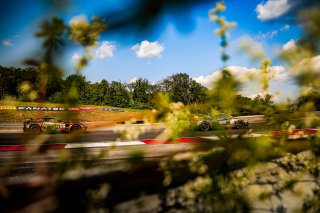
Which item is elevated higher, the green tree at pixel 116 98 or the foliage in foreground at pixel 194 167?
the green tree at pixel 116 98

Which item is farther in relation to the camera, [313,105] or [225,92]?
[313,105]

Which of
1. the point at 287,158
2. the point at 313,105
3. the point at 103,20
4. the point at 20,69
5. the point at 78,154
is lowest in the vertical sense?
the point at 287,158

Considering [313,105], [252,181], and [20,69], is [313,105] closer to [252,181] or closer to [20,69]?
[252,181]

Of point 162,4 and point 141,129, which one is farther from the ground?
point 162,4

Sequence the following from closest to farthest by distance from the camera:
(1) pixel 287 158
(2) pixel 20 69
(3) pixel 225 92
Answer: (2) pixel 20 69
(3) pixel 225 92
(1) pixel 287 158

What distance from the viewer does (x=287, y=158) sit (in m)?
1.23

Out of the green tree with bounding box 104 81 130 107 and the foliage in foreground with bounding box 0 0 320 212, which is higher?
the green tree with bounding box 104 81 130 107

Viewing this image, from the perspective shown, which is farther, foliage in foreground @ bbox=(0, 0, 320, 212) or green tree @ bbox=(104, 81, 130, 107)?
green tree @ bbox=(104, 81, 130, 107)

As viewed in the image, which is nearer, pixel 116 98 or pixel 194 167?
pixel 194 167

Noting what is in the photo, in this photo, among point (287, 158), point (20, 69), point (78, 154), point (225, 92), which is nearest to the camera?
point (20, 69)

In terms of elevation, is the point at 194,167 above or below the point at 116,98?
below

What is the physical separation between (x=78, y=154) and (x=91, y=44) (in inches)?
14.6

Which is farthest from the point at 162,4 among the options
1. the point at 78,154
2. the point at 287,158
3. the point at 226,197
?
the point at 287,158

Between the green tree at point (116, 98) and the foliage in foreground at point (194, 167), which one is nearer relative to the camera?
the foliage in foreground at point (194, 167)
